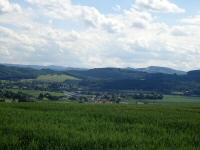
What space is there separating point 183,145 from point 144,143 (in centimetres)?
184

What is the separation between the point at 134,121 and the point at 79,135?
10.3m

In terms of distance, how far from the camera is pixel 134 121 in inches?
1163

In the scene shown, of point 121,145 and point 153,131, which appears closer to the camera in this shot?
point 121,145

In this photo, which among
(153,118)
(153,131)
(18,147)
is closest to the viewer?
(18,147)

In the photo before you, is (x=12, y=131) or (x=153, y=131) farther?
(x=153, y=131)

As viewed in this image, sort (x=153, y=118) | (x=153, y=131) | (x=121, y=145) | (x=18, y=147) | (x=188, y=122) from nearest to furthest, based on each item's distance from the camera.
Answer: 1. (x=18, y=147)
2. (x=121, y=145)
3. (x=153, y=131)
4. (x=188, y=122)
5. (x=153, y=118)

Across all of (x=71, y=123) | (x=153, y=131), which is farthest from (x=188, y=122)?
(x=71, y=123)

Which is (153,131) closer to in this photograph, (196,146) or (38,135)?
(196,146)

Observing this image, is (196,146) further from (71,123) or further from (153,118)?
(153,118)

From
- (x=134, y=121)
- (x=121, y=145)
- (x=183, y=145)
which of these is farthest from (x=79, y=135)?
(x=134, y=121)

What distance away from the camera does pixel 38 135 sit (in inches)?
778

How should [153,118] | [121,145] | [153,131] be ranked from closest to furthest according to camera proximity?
[121,145], [153,131], [153,118]

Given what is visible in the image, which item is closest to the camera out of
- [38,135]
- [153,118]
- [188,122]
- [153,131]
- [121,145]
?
[121,145]

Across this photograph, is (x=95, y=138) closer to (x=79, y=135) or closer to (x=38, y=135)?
(x=79, y=135)
